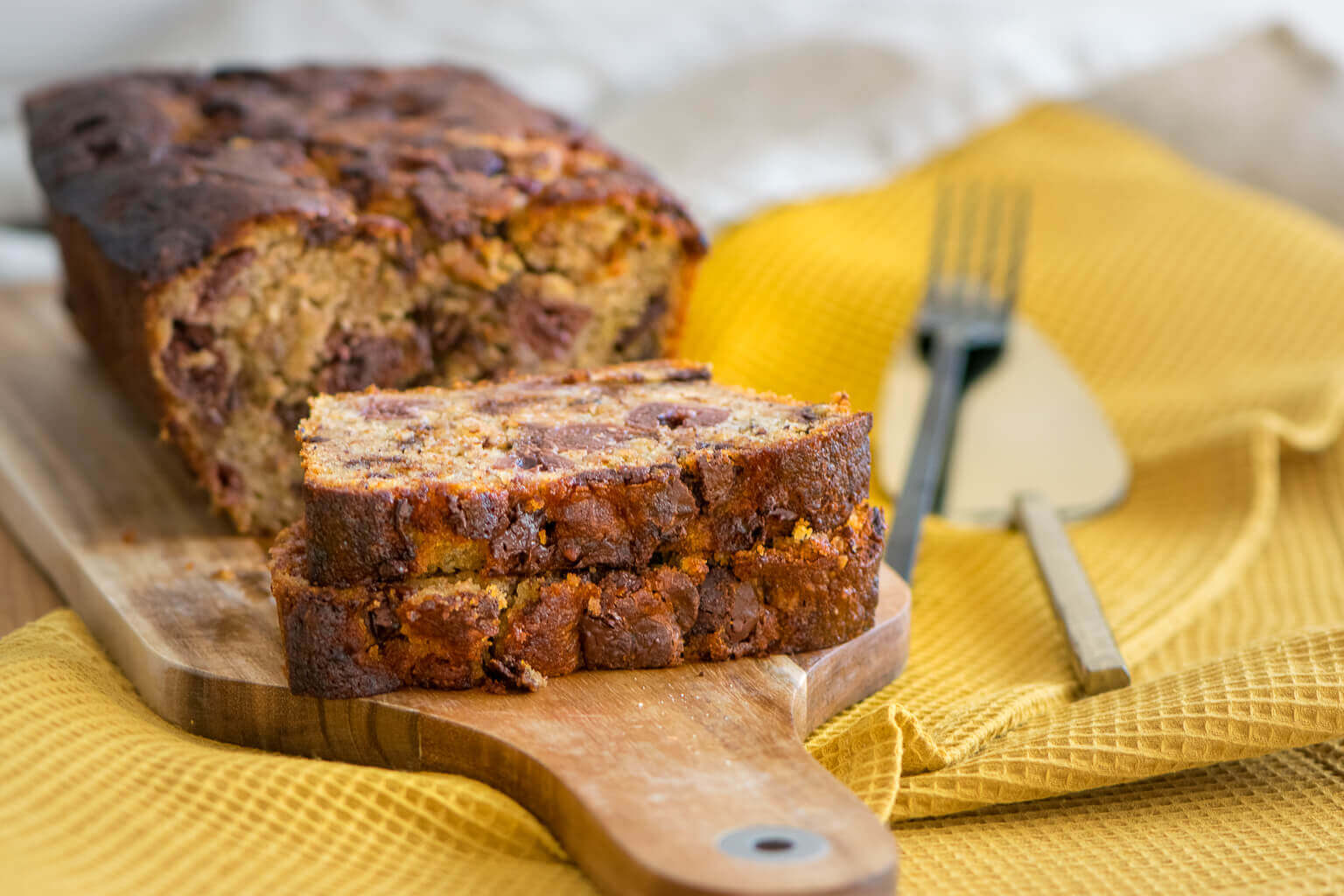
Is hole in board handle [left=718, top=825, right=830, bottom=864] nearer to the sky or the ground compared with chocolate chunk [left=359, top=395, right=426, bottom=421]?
nearer to the ground

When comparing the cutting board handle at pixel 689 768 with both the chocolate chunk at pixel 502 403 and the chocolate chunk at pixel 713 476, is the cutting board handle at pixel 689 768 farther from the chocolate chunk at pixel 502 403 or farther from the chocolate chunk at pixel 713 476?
the chocolate chunk at pixel 502 403

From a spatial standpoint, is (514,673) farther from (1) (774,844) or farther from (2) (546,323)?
(2) (546,323)

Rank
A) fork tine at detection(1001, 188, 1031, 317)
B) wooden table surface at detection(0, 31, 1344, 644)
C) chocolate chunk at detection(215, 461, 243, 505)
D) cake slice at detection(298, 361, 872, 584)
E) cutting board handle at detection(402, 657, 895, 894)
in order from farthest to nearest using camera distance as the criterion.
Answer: wooden table surface at detection(0, 31, 1344, 644), fork tine at detection(1001, 188, 1031, 317), chocolate chunk at detection(215, 461, 243, 505), cake slice at detection(298, 361, 872, 584), cutting board handle at detection(402, 657, 895, 894)

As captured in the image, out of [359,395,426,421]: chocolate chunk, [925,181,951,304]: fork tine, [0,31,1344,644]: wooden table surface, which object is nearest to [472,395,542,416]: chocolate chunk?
[359,395,426,421]: chocolate chunk

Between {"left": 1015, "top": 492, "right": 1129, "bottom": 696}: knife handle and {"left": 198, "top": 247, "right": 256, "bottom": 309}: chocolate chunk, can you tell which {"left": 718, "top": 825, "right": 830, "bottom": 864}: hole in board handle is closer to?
{"left": 1015, "top": 492, "right": 1129, "bottom": 696}: knife handle

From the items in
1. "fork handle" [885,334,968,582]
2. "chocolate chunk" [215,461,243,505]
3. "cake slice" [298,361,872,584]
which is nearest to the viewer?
"cake slice" [298,361,872,584]

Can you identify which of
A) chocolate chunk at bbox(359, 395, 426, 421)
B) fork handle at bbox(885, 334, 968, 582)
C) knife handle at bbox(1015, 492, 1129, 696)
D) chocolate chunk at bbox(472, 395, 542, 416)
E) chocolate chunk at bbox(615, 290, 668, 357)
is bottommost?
knife handle at bbox(1015, 492, 1129, 696)
